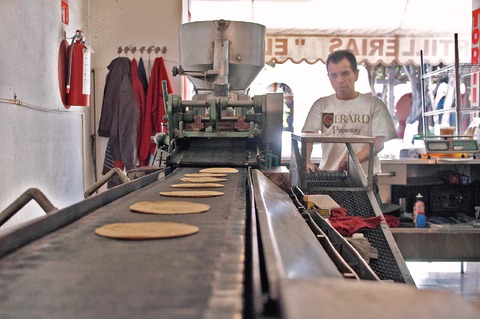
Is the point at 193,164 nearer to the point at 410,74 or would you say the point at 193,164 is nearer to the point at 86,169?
the point at 86,169

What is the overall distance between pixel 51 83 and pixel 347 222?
9.66 ft

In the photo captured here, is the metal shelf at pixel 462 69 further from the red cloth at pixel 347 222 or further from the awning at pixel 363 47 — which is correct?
the red cloth at pixel 347 222

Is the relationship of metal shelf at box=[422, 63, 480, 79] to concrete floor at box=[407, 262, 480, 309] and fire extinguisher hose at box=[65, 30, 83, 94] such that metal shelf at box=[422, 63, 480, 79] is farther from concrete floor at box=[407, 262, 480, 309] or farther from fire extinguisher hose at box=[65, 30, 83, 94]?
fire extinguisher hose at box=[65, 30, 83, 94]

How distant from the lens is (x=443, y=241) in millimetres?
4070

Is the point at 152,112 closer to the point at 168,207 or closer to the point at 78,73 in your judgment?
the point at 78,73

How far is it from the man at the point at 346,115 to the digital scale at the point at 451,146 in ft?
4.34

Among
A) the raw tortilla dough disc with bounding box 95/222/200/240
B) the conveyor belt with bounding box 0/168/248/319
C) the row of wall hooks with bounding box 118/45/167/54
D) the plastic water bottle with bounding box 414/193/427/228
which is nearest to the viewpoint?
the conveyor belt with bounding box 0/168/248/319

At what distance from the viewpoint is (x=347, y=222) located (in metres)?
2.34

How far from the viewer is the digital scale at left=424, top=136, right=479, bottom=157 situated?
15.2 ft

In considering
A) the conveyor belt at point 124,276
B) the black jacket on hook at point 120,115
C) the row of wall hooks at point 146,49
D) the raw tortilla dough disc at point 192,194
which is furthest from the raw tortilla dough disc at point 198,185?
the row of wall hooks at point 146,49

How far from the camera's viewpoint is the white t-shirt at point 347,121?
11.6 feet

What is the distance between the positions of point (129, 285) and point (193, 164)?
2013 millimetres

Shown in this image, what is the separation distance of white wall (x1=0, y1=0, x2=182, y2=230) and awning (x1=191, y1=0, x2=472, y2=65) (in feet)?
2.41

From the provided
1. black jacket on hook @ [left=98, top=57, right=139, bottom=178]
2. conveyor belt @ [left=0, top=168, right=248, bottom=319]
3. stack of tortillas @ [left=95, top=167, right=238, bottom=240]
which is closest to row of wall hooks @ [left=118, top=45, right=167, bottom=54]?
black jacket on hook @ [left=98, top=57, right=139, bottom=178]
